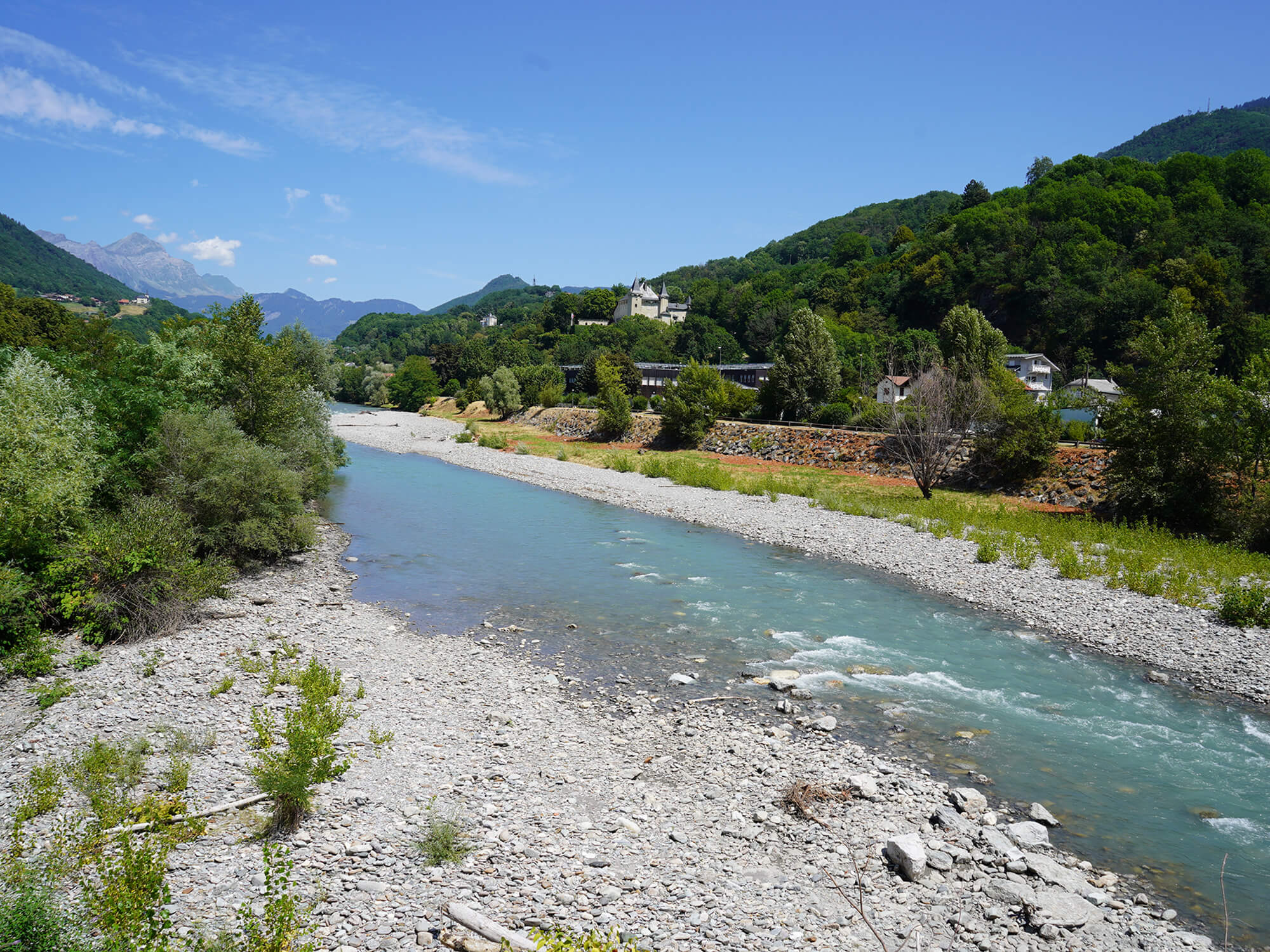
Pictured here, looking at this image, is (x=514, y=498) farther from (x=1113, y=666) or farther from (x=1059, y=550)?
(x=1113, y=666)

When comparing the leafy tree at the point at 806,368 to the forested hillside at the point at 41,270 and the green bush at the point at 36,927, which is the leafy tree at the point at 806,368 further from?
the forested hillside at the point at 41,270

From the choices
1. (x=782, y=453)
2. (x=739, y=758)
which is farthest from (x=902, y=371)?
(x=739, y=758)

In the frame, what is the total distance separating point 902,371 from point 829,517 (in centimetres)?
7015

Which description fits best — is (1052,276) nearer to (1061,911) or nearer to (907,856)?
(1061,911)

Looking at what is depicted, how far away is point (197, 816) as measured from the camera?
8.16 meters

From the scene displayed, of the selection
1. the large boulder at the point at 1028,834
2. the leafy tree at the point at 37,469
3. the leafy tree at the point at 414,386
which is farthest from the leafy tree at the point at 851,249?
the large boulder at the point at 1028,834

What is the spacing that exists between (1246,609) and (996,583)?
5.61 meters

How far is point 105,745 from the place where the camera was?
9.61 m

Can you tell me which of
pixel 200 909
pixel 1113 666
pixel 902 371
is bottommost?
pixel 1113 666

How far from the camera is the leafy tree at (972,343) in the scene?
42.2 metres

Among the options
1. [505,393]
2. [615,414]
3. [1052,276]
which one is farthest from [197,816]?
[1052,276]

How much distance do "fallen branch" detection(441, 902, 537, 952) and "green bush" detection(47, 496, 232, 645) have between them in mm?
10839

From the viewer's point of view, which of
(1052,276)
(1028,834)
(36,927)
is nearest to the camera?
(36,927)

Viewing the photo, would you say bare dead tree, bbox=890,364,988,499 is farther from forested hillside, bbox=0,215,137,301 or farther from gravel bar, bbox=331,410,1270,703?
forested hillside, bbox=0,215,137,301
